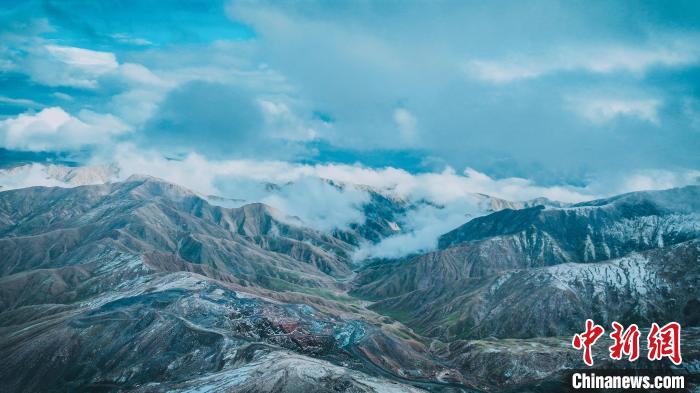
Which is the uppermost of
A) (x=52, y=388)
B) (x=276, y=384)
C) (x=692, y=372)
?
(x=692, y=372)

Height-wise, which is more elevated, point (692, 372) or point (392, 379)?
point (692, 372)

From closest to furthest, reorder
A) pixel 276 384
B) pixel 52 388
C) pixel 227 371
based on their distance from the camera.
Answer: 1. pixel 276 384
2. pixel 227 371
3. pixel 52 388

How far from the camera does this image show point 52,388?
641 feet

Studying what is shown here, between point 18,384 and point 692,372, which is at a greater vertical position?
point 692,372

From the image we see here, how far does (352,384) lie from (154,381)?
79.9m

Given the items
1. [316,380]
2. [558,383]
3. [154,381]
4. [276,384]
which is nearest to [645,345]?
[558,383]

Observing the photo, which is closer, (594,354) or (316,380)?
(316,380)

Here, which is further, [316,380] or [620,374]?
[620,374]

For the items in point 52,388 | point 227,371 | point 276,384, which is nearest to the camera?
point 276,384

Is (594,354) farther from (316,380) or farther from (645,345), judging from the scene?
(316,380)

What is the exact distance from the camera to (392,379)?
7515 inches

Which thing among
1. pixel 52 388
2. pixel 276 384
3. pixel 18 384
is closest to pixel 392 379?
pixel 276 384

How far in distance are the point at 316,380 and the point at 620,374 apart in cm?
11707

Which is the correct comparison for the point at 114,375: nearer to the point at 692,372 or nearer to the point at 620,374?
the point at 620,374
